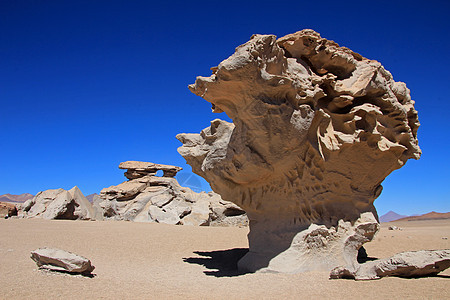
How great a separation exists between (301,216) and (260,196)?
0.86 m

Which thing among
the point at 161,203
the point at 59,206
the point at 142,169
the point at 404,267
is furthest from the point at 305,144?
the point at 142,169

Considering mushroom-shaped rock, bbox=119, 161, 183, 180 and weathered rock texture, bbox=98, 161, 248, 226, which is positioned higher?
mushroom-shaped rock, bbox=119, 161, 183, 180

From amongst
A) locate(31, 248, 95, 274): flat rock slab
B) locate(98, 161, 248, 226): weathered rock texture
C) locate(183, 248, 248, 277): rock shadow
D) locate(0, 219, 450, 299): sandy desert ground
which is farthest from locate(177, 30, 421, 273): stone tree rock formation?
locate(98, 161, 248, 226): weathered rock texture

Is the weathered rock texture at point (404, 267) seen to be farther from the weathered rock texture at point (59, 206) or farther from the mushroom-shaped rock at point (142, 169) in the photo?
the mushroom-shaped rock at point (142, 169)

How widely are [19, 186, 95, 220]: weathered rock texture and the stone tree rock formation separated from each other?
10.9 m

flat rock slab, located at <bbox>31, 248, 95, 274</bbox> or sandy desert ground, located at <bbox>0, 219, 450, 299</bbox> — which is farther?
flat rock slab, located at <bbox>31, 248, 95, 274</bbox>

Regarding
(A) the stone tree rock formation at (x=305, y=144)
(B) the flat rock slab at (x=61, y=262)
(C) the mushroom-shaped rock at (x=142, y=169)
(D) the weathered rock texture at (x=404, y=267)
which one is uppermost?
(C) the mushroom-shaped rock at (x=142, y=169)

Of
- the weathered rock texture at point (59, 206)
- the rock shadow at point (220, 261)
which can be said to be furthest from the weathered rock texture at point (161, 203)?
the rock shadow at point (220, 261)

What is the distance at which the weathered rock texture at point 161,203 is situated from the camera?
14.8m

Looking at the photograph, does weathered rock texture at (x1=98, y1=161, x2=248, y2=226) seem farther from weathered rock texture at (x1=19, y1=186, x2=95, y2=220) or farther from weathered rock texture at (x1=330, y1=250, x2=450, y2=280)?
weathered rock texture at (x1=330, y1=250, x2=450, y2=280)

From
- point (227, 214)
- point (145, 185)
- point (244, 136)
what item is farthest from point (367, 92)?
point (145, 185)

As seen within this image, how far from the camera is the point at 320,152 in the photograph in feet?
18.0

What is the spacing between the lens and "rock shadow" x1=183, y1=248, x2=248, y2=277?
19.3 ft

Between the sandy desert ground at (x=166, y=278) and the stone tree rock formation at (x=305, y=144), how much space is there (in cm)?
87
